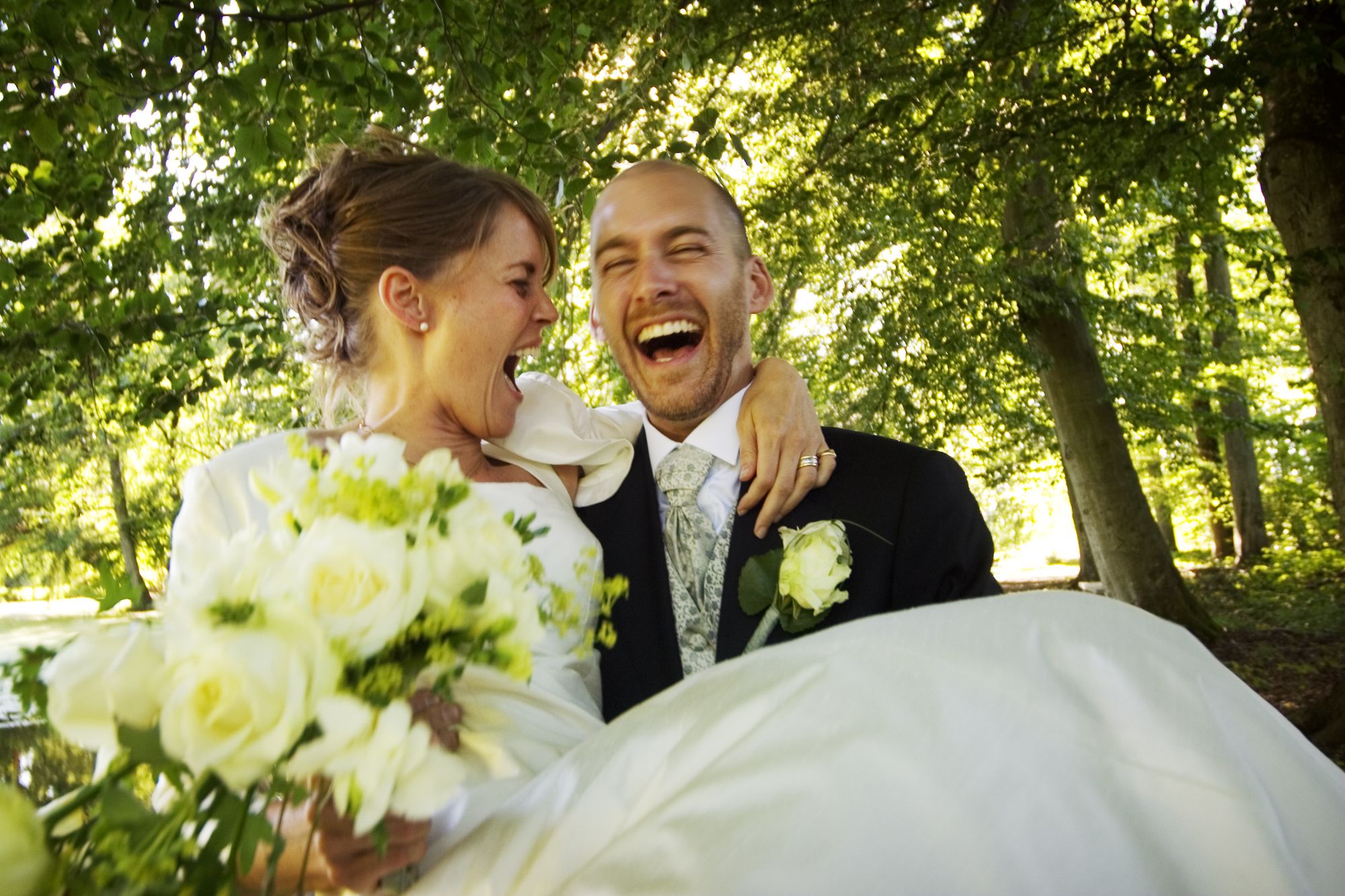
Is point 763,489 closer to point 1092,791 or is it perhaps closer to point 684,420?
point 684,420

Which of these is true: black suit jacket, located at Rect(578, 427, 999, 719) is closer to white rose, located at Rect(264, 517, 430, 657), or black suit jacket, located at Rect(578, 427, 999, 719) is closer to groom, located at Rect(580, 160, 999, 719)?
groom, located at Rect(580, 160, 999, 719)

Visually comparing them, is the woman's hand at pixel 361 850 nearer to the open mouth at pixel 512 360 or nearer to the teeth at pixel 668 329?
the open mouth at pixel 512 360

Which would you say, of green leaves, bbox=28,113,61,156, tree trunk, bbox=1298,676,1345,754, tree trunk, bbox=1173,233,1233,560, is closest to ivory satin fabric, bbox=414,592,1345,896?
green leaves, bbox=28,113,61,156

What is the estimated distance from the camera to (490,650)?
4.22 ft

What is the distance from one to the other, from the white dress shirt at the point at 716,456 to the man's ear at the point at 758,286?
40 centimetres

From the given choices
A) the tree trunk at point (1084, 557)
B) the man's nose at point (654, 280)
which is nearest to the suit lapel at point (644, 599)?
the man's nose at point (654, 280)

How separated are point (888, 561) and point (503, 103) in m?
3.13

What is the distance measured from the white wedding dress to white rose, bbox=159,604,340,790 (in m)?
0.24

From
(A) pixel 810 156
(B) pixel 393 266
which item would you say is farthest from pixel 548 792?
(A) pixel 810 156

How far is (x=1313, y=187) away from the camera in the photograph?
4.93 metres

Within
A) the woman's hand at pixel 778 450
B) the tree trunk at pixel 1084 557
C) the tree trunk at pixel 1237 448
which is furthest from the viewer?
the tree trunk at pixel 1084 557

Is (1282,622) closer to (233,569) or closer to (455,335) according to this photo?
(455,335)

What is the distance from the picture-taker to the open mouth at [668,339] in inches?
126

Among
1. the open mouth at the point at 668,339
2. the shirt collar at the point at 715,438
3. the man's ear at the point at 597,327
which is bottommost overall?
the shirt collar at the point at 715,438
